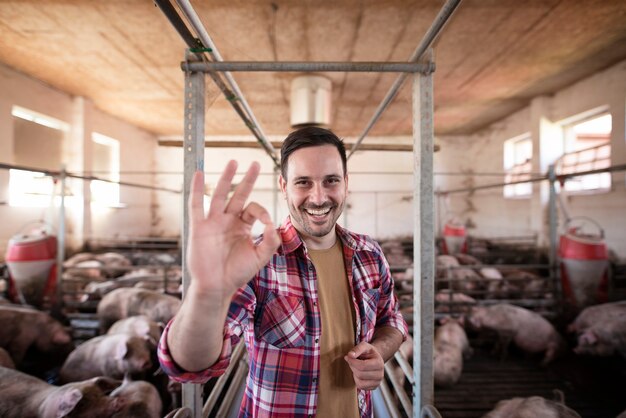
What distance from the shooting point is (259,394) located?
3.59 ft

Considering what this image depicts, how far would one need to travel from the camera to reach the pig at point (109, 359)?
275cm

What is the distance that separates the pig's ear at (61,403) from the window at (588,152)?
21.2 feet

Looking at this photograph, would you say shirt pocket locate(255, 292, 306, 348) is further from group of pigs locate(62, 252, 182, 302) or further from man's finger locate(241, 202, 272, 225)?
group of pigs locate(62, 252, 182, 302)

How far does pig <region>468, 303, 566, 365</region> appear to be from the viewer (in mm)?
3543

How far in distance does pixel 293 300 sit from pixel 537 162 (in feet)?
25.6

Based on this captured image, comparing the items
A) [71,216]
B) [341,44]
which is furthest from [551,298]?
[71,216]

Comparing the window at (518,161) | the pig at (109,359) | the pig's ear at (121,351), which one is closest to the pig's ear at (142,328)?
the pig at (109,359)

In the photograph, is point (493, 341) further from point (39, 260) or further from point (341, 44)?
point (39, 260)

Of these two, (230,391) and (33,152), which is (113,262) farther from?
(230,391)

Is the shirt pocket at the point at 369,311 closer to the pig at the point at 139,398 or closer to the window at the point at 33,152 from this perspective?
the pig at the point at 139,398

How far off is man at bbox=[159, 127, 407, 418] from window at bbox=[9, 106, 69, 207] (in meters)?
6.01

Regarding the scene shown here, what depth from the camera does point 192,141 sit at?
1.29 m

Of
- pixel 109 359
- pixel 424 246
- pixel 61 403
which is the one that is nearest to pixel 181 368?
pixel 424 246

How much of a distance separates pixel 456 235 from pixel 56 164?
9.46m
